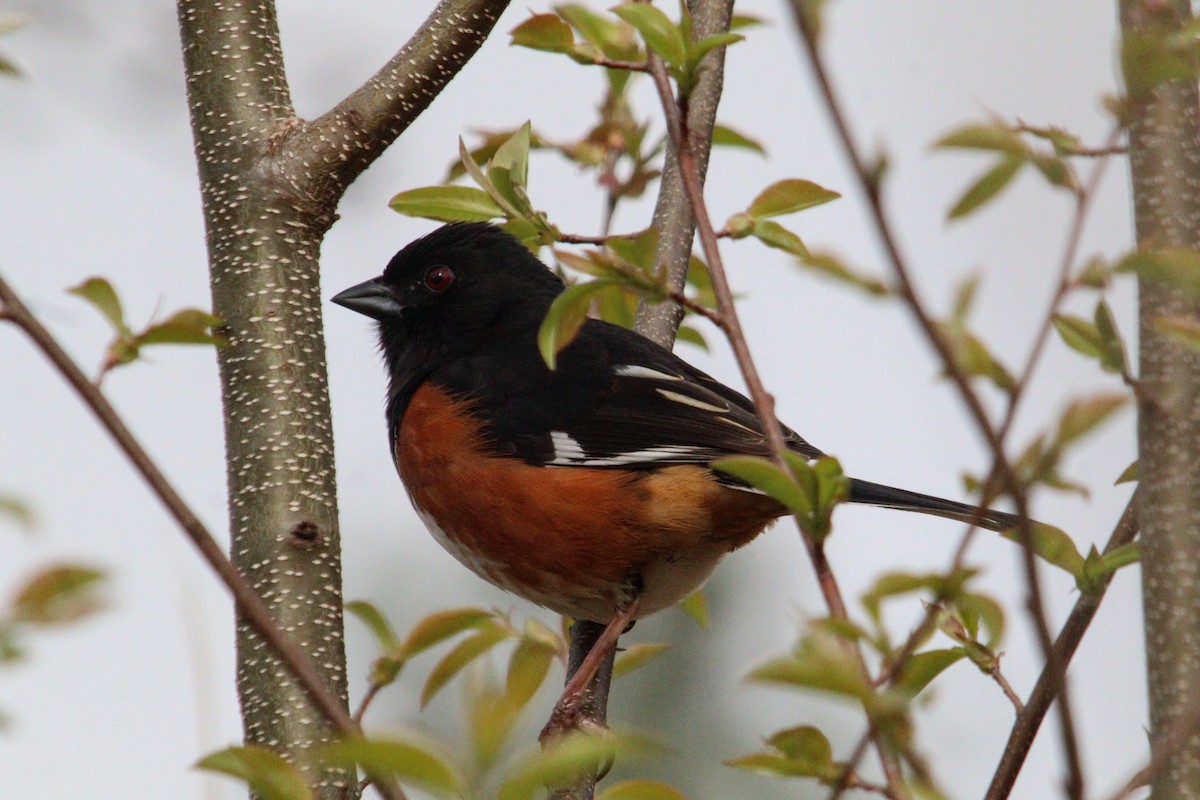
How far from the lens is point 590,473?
278 cm

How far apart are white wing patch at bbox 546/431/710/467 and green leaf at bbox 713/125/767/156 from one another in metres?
0.64

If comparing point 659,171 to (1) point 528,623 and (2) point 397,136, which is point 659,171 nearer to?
(2) point 397,136

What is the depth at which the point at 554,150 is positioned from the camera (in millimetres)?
2590

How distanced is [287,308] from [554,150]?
81 centimetres

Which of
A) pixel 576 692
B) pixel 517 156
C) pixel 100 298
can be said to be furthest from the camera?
pixel 576 692

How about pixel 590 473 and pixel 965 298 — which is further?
pixel 590 473

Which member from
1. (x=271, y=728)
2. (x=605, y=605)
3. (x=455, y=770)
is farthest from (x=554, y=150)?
(x=455, y=770)

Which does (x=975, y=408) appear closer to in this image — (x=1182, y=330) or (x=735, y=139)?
(x=1182, y=330)

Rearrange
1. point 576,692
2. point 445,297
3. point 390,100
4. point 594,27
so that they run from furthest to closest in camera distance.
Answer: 1. point 445,297
2. point 576,692
3. point 390,100
4. point 594,27

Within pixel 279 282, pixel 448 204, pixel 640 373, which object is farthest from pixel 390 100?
pixel 640 373

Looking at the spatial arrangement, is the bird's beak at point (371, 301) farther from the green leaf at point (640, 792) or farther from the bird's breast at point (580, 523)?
the green leaf at point (640, 792)

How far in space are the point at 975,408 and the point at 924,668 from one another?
0.51 m

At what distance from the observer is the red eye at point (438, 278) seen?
3.33 m

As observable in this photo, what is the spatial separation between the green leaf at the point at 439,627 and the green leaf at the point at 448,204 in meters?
0.59
